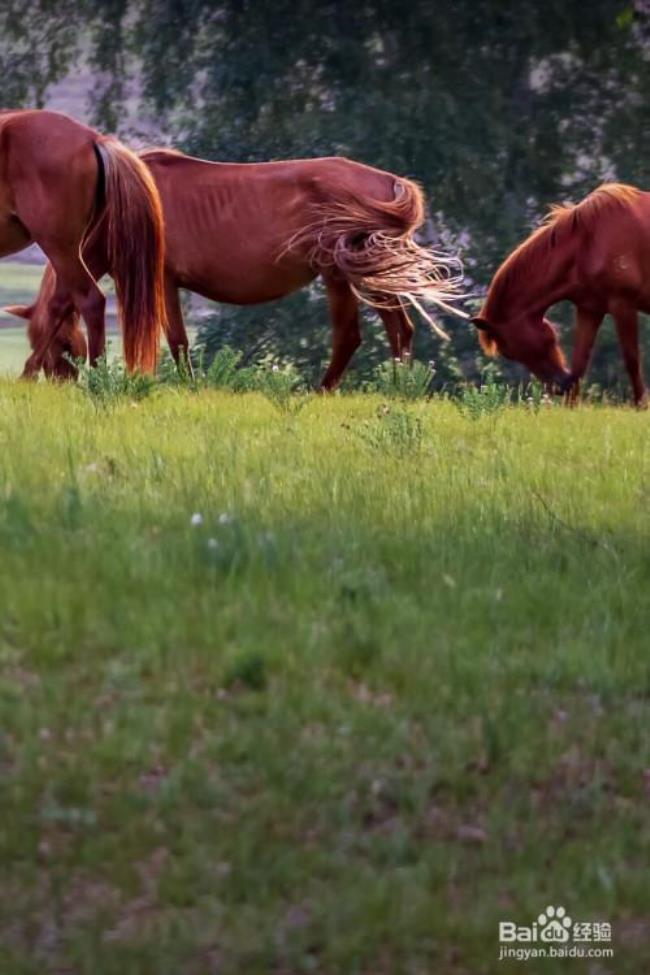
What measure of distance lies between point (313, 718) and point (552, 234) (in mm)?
10316

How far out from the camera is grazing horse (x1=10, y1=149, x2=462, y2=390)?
1370 centimetres

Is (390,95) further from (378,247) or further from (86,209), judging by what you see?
(86,209)

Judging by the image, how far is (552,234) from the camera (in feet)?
50.0

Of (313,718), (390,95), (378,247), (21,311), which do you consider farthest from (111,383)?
(390,95)

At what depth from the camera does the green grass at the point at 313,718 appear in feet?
15.0

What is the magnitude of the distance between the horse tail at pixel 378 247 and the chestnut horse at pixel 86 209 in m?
2.03

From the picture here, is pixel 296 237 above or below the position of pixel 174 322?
above

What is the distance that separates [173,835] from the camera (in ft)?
16.0

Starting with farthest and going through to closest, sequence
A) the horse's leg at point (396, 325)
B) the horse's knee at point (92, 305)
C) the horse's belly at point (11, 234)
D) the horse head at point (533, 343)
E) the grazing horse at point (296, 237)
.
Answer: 1. the horse head at point (533, 343)
2. the horse's leg at point (396, 325)
3. the grazing horse at point (296, 237)
4. the horse's belly at point (11, 234)
5. the horse's knee at point (92, 305)

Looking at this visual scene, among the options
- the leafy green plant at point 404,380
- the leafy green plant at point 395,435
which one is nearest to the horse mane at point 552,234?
the leafy green plant at point 404,380

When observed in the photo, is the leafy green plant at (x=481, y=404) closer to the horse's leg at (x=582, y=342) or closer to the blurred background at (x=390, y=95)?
the horse's leg at (x=582, y=342)

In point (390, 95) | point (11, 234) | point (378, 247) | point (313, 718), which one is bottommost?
point (313, 718)

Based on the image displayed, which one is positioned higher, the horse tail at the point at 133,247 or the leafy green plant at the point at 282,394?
the horse tail at the point at 133,247

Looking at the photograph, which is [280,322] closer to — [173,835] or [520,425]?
[520,425]
